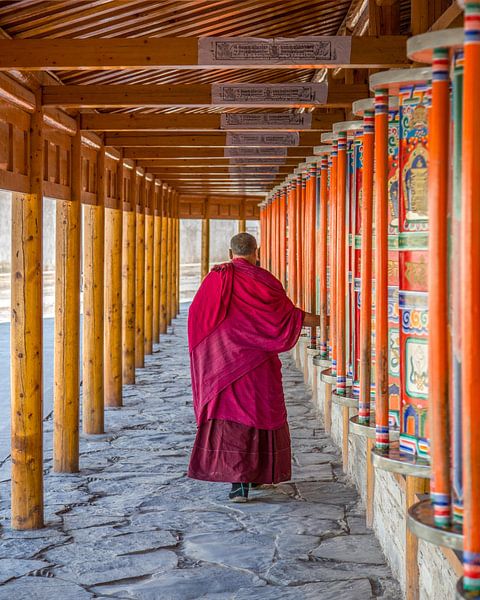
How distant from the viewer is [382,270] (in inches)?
140

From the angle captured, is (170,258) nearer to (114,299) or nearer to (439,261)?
(114,299)

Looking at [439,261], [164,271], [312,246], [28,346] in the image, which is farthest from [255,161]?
[439,261]

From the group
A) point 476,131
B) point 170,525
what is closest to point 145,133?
point 170,525

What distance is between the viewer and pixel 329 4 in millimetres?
7480

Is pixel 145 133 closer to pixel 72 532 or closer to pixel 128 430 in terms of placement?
pixel 128 430

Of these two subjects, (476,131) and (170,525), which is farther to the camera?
(170,525)

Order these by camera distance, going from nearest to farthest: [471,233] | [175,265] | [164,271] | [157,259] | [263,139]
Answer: [471,233] < [263,139] < [157,259] < [164,271] < [175,265]

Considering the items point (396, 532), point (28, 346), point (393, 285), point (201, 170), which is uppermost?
point (201, 170)

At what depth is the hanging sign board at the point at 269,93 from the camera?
6043mm

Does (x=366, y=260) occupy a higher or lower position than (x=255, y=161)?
lower

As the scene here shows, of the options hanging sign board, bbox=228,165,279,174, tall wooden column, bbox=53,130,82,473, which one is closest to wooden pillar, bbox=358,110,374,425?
tall wooden column, bbox=53,130,82,473

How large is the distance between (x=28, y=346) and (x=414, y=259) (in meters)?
3.55

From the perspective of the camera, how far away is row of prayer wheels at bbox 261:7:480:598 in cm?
244

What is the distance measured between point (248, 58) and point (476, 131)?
275 cm
